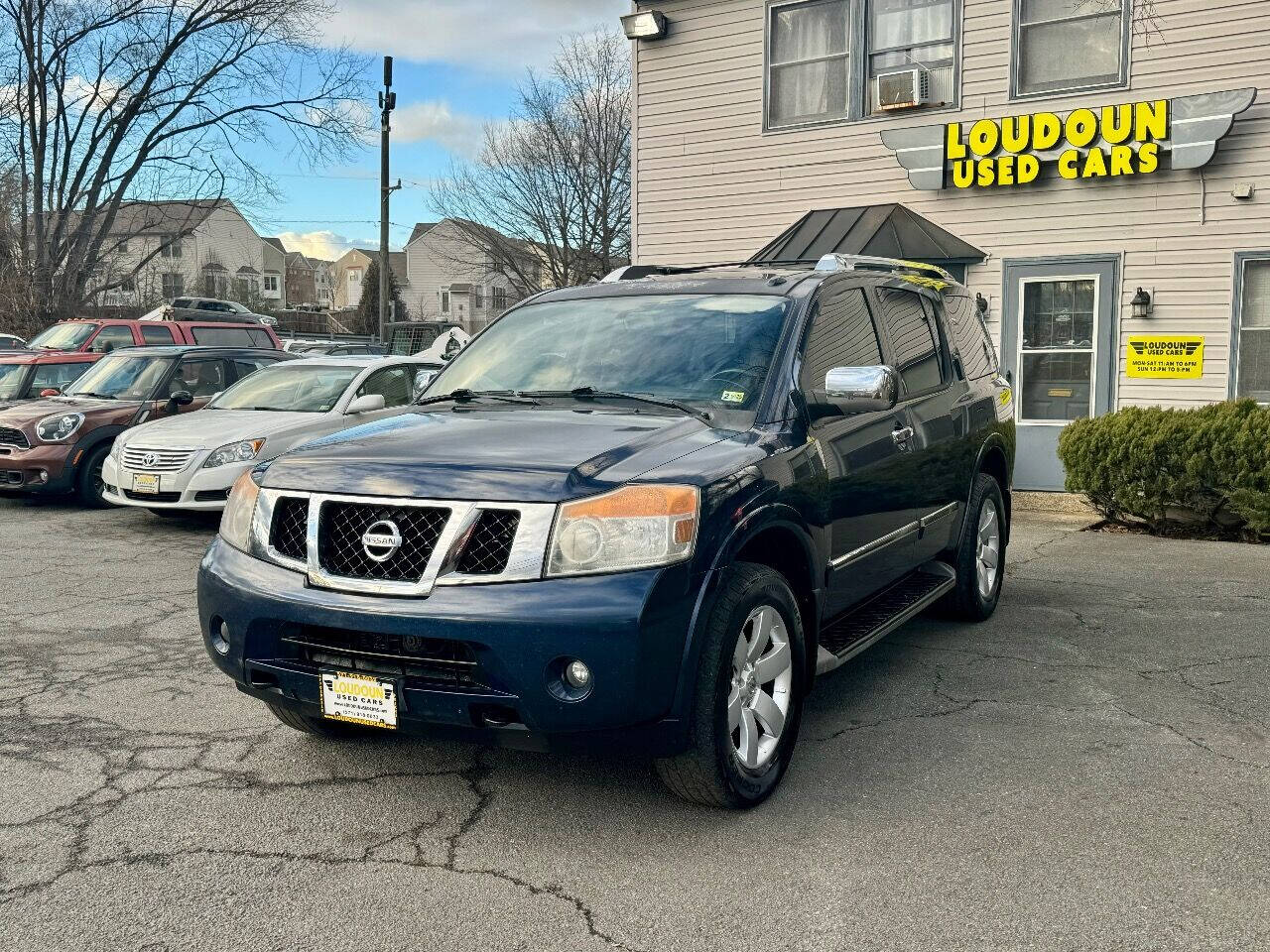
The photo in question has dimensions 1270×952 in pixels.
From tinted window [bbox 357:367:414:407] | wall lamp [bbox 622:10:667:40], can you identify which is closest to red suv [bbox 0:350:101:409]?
tinted window [bbox 357:367:414:407]

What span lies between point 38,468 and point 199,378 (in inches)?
71.0

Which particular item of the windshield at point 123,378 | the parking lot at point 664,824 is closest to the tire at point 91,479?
the windshield at point 123,378

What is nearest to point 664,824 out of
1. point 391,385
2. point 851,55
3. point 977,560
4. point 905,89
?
point 977,560

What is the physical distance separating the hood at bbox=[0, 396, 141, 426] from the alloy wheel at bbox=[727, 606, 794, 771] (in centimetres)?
929

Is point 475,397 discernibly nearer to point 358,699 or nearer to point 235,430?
point 358,699

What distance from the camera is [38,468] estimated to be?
Result: 1117 centimetres

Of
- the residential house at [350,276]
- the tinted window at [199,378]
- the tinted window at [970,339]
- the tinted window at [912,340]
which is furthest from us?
the residential house at [350,276]

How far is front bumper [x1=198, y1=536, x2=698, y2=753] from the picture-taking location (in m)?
3.42

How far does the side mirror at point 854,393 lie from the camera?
4391 millimetres

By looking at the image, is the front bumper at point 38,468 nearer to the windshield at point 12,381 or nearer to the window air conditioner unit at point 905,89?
the windshield at point 12,381

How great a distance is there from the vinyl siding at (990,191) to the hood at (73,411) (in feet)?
21.4

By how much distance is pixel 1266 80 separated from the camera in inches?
442

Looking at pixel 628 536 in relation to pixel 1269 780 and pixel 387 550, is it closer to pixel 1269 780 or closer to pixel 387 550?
pixel 387 550

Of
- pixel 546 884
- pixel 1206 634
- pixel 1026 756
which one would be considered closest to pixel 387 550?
pixel 546 884
